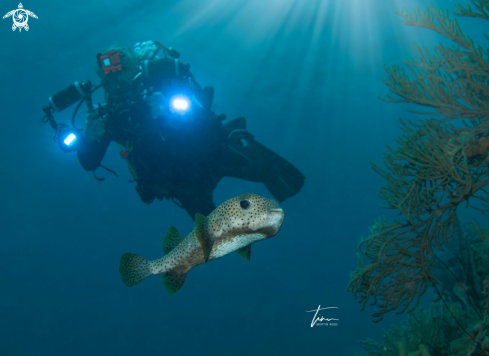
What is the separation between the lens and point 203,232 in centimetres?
177

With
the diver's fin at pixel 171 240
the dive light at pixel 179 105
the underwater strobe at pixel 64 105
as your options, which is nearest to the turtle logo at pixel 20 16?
the underwater strobe at pixel 64 105

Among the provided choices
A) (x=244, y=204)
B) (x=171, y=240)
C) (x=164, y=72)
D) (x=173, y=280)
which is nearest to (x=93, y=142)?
(x=164, y=72)

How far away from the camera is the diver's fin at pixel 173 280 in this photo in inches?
90.2

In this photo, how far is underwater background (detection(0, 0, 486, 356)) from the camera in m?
21.2

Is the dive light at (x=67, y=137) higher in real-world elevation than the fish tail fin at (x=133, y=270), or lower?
higher

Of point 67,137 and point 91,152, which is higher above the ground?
point 67,137

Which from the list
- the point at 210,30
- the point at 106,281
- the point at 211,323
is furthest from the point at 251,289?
the point at 210,30

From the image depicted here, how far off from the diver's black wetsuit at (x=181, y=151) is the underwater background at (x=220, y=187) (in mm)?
17845

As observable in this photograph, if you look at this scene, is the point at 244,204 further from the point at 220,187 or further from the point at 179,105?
the point at 220,187

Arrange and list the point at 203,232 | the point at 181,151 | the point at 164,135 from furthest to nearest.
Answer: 1. the point at 181,151
2. the point at 164,135
3. the point at 203,232

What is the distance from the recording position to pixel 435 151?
3.36 meters

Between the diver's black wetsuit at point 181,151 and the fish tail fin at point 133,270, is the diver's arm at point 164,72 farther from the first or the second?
the fish tail fin at point 133,270

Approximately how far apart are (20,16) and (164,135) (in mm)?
23143

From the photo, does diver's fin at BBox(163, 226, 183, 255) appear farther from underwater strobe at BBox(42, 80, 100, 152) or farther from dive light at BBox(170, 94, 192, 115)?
underwater strobe at BBox(42, 80, 100, 152)
